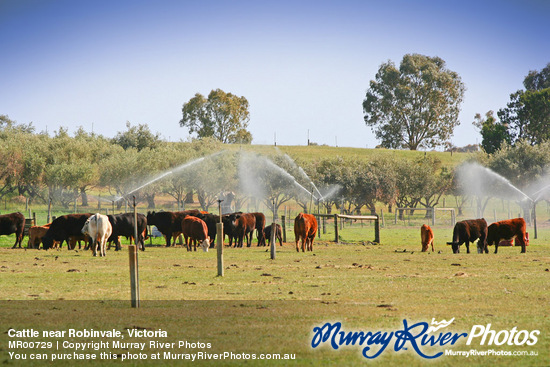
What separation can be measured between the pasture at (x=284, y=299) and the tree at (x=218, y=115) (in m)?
111

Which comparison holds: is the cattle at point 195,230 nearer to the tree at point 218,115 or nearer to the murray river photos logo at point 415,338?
the murray river photos logo at point 415,338

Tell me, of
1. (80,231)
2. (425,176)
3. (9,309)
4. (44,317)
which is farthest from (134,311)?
(425,176)

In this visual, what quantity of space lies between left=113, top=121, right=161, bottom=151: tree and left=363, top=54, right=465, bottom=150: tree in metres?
44.2

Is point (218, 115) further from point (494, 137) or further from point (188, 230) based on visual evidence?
point (188, 230)

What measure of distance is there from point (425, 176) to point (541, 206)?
19.0 m

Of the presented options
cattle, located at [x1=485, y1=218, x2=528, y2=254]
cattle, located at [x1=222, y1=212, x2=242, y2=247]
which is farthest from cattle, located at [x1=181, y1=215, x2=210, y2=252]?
cattle, located at [x1=485, y1=218, x2=528, y2=254]

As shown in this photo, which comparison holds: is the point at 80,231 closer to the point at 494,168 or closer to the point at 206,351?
the point at 206,351

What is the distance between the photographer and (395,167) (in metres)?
96.9

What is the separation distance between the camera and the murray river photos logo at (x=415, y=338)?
34.3ft

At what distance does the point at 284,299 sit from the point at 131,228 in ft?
68.9

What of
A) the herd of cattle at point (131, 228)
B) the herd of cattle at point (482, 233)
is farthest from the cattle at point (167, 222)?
the herd of cattle at point (482, 233)

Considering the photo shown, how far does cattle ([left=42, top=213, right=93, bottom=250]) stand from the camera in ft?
114

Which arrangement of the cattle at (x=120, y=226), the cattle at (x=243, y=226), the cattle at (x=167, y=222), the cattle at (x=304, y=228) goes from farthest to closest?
the cattle at (x=167, y=222)
the cattle at (x=243, y=226)
the cattle at (x=120, y=226)
the cattle at (x=304, y=228)

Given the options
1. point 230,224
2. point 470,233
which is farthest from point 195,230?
point 470,233
